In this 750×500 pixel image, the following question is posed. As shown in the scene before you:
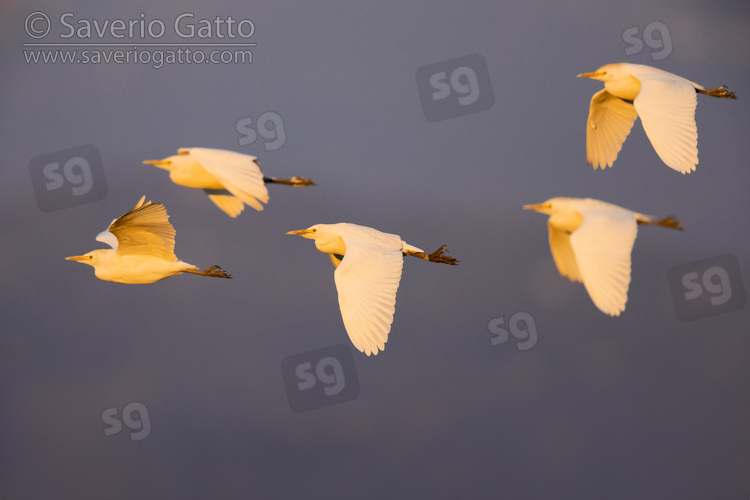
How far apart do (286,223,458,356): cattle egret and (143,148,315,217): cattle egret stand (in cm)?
29

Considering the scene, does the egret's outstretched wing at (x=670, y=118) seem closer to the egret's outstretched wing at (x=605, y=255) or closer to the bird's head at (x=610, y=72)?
the bird's head at (x=610, y=72)

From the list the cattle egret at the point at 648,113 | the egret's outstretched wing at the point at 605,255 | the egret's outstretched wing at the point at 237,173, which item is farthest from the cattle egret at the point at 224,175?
the cattle egret at the point at 648,113

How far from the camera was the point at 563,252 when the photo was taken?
2.57 m

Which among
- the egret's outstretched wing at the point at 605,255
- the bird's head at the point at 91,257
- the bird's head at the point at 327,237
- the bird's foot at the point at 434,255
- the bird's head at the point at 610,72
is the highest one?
the bird's head at the point at 610,72

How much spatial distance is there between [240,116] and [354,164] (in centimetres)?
49

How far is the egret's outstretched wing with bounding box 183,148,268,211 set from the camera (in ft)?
8.13

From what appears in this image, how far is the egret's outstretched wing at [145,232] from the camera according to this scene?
2.72 m

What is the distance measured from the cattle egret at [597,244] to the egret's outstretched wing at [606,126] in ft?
1.34

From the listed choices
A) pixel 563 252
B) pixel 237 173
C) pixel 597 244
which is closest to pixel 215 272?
pixel 237 173

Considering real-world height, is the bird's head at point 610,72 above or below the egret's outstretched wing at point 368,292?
above

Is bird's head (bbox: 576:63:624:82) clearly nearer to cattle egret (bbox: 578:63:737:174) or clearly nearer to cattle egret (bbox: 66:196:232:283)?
cattle egret (bbox: 578:63:737:174)

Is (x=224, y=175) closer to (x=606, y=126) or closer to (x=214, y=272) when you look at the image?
(x=214, y=272)

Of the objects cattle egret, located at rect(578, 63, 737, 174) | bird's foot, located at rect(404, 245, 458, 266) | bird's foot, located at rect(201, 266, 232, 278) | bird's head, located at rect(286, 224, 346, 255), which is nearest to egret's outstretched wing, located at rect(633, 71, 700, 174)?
cattle egret, located at rect(578, 63, 737, 174)

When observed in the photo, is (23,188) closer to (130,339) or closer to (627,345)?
(130,339)
